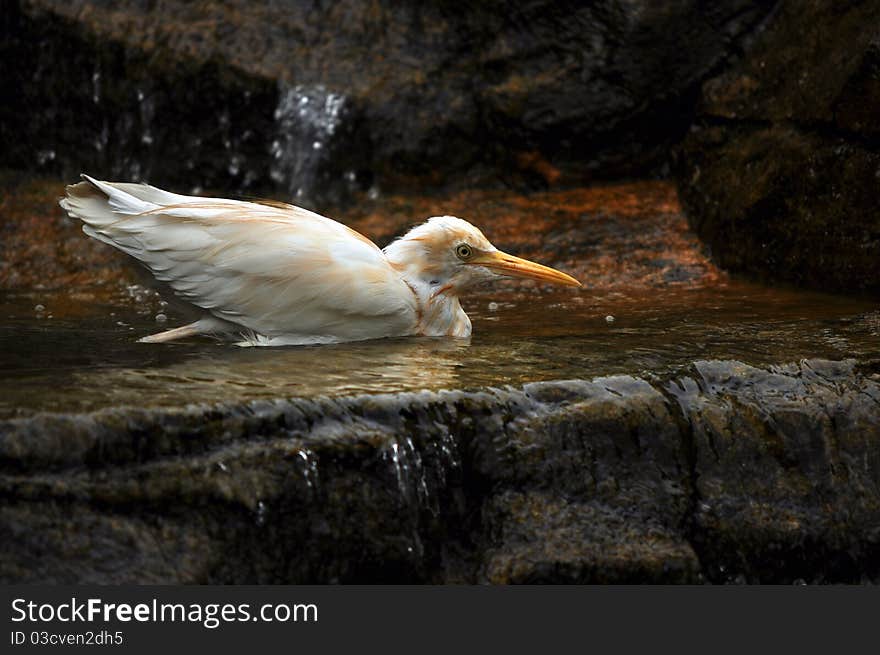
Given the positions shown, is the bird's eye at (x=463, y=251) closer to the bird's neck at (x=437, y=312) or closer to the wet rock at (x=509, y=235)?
the bird's neck at (x=437, y=312)

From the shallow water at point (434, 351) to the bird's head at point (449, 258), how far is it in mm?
252

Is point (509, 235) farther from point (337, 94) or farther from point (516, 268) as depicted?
point (516, 268)

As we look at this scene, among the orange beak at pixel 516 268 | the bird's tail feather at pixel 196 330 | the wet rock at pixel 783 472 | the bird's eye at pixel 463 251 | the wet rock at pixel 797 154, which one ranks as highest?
A: the wet rock at pixel 797 154

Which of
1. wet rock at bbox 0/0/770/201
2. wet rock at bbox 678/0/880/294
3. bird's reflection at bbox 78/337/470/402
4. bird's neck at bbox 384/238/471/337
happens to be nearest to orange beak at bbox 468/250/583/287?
bird's neck at bbox 384/238/471/337

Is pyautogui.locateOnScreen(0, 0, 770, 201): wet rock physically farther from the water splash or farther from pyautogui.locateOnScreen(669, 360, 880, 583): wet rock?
the water splash

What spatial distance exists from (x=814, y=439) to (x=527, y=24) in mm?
5187

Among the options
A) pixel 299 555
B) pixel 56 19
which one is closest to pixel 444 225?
pixel 299 555

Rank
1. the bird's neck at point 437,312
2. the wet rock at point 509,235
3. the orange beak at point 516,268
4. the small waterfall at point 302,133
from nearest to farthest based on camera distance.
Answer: the bird's neck at point 437,312 → the orange beak at point 516,268 → the wet rock at point 509,235 → the small waterfall at point 302,133

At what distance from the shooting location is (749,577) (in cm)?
400

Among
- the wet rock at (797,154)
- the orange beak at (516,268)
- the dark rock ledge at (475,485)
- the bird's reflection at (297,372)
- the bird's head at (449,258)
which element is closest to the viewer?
the dark rock ledge at (475,485)

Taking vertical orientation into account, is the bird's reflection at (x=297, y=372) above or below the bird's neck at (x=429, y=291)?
below

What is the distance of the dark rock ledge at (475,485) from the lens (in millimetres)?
3307

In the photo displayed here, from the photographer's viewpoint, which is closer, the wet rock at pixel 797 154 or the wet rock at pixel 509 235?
the wet rock at pixel 797 154

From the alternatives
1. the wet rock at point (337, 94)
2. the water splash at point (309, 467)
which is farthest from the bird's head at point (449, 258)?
the wet rock at point (337, 94)
